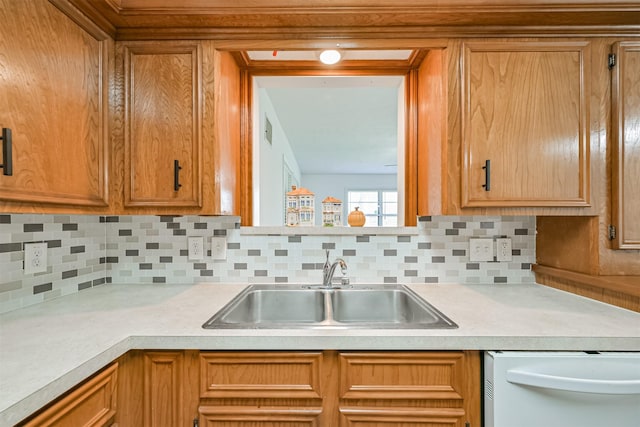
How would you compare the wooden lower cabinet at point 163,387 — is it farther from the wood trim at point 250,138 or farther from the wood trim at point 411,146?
the wood trim at point 411,146

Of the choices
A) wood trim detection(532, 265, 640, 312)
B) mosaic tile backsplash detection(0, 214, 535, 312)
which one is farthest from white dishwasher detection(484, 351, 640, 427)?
mosaic tile backsplash detection(0, 214, 535, 312)

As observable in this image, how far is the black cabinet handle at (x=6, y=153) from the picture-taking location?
86cm

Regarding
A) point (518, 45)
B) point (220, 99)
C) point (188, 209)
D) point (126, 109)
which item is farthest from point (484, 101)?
point (126, 109)

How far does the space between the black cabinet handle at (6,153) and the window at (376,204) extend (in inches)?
298

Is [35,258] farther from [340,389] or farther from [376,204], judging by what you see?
[376,204]

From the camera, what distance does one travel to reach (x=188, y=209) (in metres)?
1.34

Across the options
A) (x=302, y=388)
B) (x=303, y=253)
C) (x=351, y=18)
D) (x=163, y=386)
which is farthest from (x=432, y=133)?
(x=163, y=386)

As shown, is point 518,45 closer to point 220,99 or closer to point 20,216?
point 220,99

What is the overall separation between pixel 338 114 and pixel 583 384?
2920 mm

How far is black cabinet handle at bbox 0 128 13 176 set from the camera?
86 centimetres

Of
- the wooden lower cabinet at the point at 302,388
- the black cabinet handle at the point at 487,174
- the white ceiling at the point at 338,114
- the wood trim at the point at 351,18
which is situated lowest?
the wooden lower cabinet at the point at 302,388

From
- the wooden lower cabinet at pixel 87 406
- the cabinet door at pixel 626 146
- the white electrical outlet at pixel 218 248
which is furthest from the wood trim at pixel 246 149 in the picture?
the cabinet door at pixel 626 146

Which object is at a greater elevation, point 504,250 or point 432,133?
point 432,133

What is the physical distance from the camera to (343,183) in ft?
27.6
